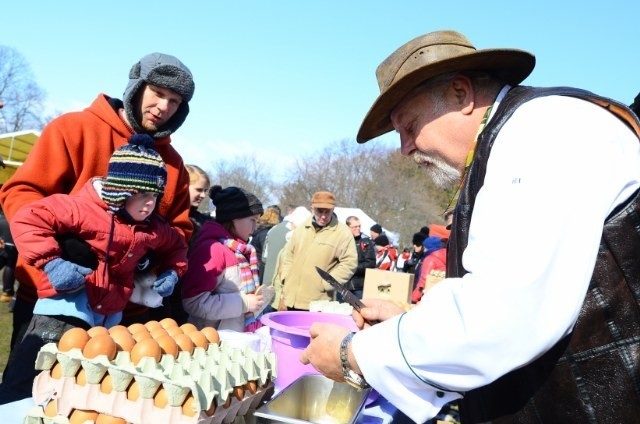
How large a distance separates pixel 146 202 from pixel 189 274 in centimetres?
78

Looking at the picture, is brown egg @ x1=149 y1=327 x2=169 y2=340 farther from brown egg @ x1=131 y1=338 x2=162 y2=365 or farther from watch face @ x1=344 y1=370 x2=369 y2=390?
watch face @ x1=344 y1=370 x2=369 y2=390

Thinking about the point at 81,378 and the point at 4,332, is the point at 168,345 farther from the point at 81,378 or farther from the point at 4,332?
the point at 4,332

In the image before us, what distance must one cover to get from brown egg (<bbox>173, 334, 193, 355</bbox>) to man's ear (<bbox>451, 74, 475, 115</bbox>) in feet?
3.50

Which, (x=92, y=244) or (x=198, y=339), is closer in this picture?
(x=198, y=339)

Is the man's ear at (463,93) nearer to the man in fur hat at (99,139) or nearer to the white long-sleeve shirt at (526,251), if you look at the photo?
the white long-sleeve shirt at (526,251)

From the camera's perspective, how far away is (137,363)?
1323mm

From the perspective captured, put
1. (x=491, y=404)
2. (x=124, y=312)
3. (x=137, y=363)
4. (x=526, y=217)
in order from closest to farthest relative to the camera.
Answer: (x=526, y=217)
(x=491, y=404)
(x=137, y=363)
(x=124, y=312)

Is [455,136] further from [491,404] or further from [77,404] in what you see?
[77,404]

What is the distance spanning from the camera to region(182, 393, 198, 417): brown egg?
3.86ft

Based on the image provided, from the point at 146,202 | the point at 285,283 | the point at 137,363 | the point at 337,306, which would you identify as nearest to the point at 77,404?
the point at 137,363

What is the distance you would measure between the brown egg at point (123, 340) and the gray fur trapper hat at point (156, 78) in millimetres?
1131

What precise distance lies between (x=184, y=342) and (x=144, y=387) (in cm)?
30

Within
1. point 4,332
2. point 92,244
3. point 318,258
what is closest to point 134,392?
point 92,244

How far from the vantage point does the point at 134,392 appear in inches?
49.0
